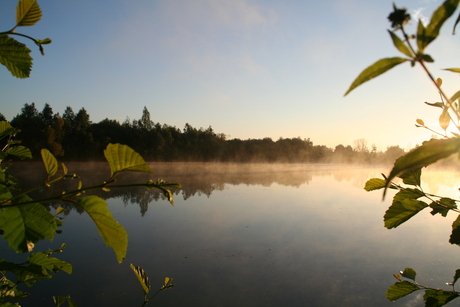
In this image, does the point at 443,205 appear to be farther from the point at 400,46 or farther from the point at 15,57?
the point at 15,57

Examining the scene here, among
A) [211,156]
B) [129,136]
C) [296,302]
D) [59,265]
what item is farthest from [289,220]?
[211,156]

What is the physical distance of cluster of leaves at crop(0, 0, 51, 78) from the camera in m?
0.42

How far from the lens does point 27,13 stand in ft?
1.39

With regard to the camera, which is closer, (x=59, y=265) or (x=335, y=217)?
(x=59, y=265)

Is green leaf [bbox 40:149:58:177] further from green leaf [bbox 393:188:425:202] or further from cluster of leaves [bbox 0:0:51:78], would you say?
green leaf [bbox 393:188:425:202]

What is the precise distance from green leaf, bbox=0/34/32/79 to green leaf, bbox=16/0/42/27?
5cm

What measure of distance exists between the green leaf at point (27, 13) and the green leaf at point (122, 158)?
0.26 metres

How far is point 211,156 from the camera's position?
49062mm

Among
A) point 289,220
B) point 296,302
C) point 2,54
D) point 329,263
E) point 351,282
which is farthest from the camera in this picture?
point 289,220

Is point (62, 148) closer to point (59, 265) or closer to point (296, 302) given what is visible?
point (296, 302)

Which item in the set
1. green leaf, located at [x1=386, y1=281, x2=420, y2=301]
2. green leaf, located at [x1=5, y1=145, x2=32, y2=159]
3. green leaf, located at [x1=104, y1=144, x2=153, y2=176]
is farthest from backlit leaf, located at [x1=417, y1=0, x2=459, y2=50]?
green leaf, located at [x1=5, y1=145, x2=32, y2=159]

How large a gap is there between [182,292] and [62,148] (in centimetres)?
3210

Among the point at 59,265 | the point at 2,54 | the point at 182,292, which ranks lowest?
the point at 182,292

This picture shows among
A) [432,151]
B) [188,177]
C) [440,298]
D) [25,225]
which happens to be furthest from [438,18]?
[188,177]
